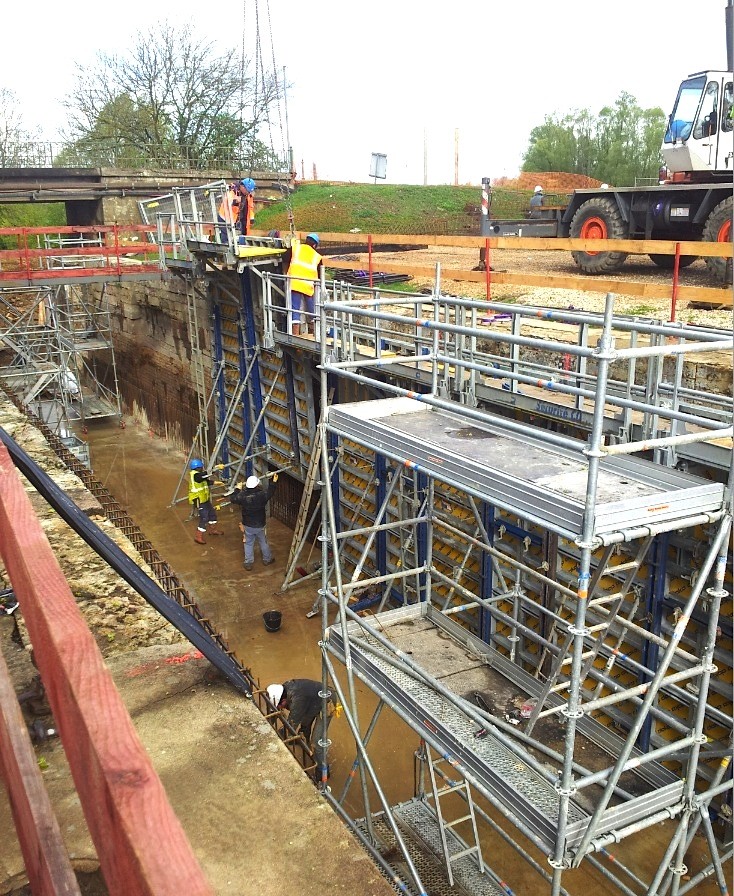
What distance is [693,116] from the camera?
13758mm

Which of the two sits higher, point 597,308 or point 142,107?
point 142,107

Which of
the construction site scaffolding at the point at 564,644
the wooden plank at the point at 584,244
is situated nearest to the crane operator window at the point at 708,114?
the wooden plank at the point at 584,244

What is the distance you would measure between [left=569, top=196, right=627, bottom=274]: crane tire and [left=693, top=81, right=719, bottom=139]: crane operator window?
178 centimetres

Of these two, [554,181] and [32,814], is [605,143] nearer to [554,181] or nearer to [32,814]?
[554,181]

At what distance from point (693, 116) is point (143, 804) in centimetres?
1526

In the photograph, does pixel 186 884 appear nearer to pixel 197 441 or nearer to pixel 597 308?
pixel 597 308

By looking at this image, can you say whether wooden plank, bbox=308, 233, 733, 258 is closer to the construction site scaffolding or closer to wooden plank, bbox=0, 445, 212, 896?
the construction site scaffolding

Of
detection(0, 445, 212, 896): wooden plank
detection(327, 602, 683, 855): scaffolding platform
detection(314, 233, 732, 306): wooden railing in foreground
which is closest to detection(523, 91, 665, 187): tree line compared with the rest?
detection(314, 233, 732, 306): wooden railing in foreground

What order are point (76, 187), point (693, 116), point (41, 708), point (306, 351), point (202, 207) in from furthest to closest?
point (76, 187), point (202, 207), point (693, 116), point (306, 351), point (41, 708)

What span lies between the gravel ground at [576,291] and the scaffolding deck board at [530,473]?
11.9 feet

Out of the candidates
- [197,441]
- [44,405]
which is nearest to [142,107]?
[44,405]

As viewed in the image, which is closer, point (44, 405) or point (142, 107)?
point (44, 405)

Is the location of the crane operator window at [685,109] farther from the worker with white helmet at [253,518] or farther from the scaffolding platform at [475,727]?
the scaffolding platform at [475,727]

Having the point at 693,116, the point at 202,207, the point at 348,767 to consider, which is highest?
the point at 693,116
